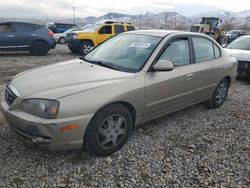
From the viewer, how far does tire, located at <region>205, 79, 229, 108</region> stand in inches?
187

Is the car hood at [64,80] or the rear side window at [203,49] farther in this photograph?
the rear side window at [203,49]

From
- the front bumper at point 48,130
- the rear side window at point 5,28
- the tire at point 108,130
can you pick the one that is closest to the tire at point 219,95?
the tire at point 108,130

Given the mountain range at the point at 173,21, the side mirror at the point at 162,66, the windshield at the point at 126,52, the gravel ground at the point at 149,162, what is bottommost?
the gravel ground at the point at 149,162

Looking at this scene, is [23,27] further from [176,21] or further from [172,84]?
[176,21]

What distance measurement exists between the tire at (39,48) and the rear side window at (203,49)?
8829 millimetres

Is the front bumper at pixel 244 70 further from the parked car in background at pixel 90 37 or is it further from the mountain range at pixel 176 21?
the mountain range at pixel 176 21

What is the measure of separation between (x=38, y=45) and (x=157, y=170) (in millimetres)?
9981

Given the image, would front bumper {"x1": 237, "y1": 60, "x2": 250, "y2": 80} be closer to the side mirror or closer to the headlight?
the side mirror

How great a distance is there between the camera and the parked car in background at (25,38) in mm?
10438

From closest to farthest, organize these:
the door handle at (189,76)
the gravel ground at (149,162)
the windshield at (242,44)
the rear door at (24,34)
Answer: the gravel ground at (149,162) → the door handle at (189,76) → the windshield at (242,44) → the rear door at (24,34)

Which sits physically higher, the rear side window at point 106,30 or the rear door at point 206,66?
the rear side window at point 106,30

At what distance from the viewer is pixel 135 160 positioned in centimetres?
301

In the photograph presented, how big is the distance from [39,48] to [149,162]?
32.2ft

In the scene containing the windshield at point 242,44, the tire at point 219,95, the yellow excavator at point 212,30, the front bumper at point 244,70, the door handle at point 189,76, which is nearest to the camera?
the door handle at point 189,76
